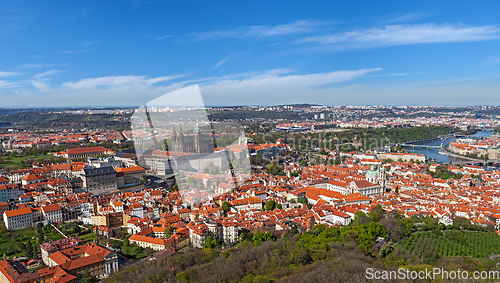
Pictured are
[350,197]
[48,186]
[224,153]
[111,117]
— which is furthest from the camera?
[111,117]

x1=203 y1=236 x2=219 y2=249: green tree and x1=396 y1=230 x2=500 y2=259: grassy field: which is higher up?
x1=203 y1=236 x2=219 y2=249: green tree

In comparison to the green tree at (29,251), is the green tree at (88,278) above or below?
below

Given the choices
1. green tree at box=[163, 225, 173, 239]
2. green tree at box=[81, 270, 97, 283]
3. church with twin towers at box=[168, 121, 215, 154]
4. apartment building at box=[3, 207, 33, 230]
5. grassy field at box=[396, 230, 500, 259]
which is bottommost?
grassy field at box=[396, 230, 500, 259]

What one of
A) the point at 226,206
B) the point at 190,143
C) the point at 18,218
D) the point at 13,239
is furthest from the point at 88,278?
the point at 190,143

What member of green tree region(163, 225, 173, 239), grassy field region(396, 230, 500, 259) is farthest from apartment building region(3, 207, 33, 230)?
grassy field region(396, 230, 500, 259)

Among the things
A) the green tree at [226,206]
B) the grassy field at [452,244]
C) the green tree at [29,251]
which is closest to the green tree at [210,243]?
the green tree at [226,206]

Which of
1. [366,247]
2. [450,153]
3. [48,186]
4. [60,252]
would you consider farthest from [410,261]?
[450,153]

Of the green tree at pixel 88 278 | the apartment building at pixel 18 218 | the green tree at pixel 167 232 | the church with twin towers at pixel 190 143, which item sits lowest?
the green tree at pixel 88 278

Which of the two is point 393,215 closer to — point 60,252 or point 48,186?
point 60,252

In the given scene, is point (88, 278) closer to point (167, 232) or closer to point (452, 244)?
point (167, 232)

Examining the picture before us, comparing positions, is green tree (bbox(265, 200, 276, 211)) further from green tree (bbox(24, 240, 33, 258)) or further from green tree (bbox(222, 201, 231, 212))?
green tree (bbox(24, 240, 33, 258))

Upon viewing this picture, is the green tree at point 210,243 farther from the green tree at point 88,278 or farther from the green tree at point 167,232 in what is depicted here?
the green tree at point 88,278
